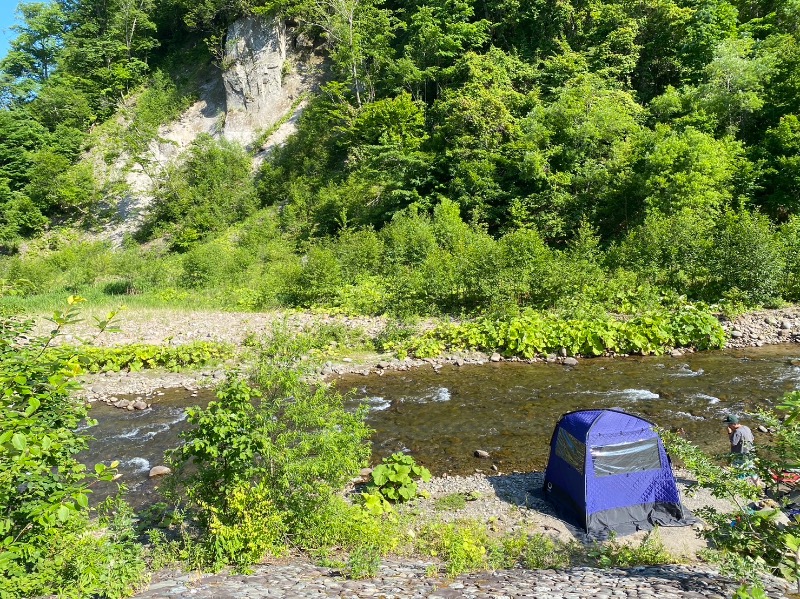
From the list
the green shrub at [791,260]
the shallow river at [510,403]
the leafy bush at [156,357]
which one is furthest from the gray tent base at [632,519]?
the green shrub at [791,260]

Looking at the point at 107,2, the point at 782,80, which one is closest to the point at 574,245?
the point at 782,80

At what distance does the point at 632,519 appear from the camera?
27.9ft

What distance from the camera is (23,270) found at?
28562 mm

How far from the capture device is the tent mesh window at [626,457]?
28.1 feet

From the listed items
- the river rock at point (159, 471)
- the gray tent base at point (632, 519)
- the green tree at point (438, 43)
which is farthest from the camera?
the green tree at point (438, 43)

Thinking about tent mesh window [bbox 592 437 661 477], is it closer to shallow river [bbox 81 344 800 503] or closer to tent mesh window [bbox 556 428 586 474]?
tent mesh window [bbox 556 428 586 474]

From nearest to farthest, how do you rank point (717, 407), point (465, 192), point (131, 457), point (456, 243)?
point (131, 457), point (717, 407), point (456, 243), point (465, 192)

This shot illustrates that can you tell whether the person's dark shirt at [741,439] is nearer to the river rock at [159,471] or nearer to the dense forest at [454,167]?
the dense forest at [454,167]

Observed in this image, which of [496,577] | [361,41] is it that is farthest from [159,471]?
[361,41]

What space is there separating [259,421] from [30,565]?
2750 mm

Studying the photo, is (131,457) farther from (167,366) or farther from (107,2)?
(107,2)

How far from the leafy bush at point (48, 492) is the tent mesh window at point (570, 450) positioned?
662 centimetres

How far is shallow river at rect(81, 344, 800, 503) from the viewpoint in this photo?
11328 mm

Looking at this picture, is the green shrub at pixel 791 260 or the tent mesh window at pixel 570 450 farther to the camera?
the green shrub at pixel 791 260
